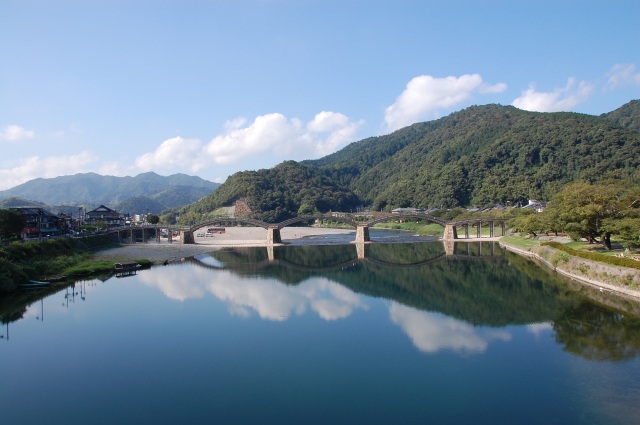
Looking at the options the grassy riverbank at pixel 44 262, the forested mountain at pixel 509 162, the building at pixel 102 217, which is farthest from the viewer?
the forested mountain at pixel 509 162

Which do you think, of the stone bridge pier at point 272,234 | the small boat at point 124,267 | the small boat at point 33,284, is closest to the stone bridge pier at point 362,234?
the stone bridge pier at point 272,234

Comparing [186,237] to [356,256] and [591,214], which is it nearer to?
[356,256]

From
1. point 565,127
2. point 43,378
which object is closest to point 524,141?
point 565,127

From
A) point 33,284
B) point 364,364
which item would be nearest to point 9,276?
point 33,284

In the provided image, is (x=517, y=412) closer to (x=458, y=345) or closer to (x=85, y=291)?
(x=458, y=345)

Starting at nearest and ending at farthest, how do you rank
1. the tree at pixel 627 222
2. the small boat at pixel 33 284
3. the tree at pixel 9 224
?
the tree at pixel 627 222 < the small boat at pixel 33 284 < the tree at pixel 9 224

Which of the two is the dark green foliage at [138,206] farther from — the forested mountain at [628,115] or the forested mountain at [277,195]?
the forested mountain at [628,115]

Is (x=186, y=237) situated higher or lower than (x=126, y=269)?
higher
